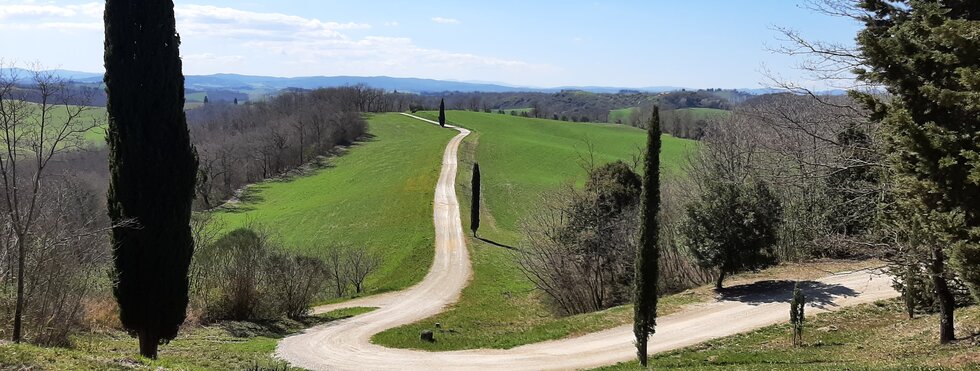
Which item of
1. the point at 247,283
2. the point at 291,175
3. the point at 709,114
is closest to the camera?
the point at 247,283

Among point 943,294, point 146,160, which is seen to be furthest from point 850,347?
point 146,160

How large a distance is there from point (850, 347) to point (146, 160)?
744 inches

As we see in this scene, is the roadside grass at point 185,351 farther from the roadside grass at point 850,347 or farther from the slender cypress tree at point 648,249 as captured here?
the roadside grass at point 850,347

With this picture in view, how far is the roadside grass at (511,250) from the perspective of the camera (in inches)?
917

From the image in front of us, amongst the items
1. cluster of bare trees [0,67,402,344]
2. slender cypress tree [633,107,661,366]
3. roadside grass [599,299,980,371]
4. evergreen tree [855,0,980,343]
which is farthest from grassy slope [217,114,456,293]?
evergreen tree [855,0,980,343]

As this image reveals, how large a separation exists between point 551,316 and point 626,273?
14.9 ft

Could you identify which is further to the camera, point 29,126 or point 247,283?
point 247,283

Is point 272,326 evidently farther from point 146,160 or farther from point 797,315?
point 797,315

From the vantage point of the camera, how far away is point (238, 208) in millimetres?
69812

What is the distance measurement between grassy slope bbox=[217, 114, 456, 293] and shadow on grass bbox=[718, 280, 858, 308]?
22590 millimetres

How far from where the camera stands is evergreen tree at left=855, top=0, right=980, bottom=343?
31.2ft

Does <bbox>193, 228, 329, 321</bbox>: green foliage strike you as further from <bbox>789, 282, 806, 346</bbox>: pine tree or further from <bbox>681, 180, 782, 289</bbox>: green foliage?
<bbox>789, 282, 806, 346</bbox>: pine tree

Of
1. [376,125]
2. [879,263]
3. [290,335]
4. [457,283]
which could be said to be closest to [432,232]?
[457,283]

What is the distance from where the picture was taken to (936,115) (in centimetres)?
1109
